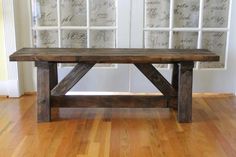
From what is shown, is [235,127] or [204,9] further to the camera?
[204,9]

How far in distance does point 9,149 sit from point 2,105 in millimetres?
928

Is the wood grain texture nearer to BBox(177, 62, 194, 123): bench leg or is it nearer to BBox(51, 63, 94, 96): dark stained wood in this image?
BBox(51, 63, 94, 96): dark stained wood

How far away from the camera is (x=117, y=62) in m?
2.37

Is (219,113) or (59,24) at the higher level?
(59,24)

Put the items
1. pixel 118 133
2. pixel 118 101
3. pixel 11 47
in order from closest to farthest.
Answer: pixel 118 133
pixel 118 101
pixel 11 47

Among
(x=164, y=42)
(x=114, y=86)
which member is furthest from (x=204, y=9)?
(x=114, y=86)

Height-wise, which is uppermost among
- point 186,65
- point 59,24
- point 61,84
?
point 59,24

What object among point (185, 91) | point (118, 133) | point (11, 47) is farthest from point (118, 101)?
point (11, 47)

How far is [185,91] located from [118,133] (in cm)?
58

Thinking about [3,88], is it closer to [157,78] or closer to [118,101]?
[118,101]

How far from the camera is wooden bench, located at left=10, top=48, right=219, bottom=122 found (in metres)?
2.34

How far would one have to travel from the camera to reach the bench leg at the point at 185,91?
94.5 inches

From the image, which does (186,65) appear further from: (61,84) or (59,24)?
(59,24)

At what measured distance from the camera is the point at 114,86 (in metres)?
3.18
